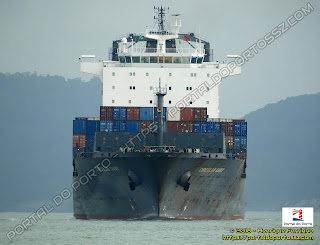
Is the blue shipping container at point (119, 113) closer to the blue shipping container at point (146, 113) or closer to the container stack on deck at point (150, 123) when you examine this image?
the container stack on deck at point (150, 123)

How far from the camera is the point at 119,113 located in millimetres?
90375

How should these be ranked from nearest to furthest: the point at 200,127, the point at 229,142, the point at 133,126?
the point at 133,126 < the point at 200,127 < the point at 229,142

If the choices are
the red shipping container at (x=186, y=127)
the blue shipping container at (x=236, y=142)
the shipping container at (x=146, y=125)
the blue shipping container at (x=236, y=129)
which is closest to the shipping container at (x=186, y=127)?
the red shipping container at (x=186, y=127)

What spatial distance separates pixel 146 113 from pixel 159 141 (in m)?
7.96

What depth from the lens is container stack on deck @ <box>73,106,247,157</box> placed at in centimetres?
8938

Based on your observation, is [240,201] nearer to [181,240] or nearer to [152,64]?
[152,64]

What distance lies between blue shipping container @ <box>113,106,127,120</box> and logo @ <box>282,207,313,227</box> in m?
16.8

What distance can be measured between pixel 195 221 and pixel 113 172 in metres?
7.36

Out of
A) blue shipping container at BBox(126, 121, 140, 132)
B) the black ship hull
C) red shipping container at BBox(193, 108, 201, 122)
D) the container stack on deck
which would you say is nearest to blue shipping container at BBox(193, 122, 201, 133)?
the container stack on deck

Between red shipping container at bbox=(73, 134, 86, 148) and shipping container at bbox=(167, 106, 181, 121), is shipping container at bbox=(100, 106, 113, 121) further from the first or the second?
shipping container at bbox=(167, 106, 181, 121)

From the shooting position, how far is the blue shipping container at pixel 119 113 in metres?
90.2

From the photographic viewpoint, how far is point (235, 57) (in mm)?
108500

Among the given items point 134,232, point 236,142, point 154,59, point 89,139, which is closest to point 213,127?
point 236,142

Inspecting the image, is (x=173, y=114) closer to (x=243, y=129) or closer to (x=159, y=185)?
(x=243, y=129)
